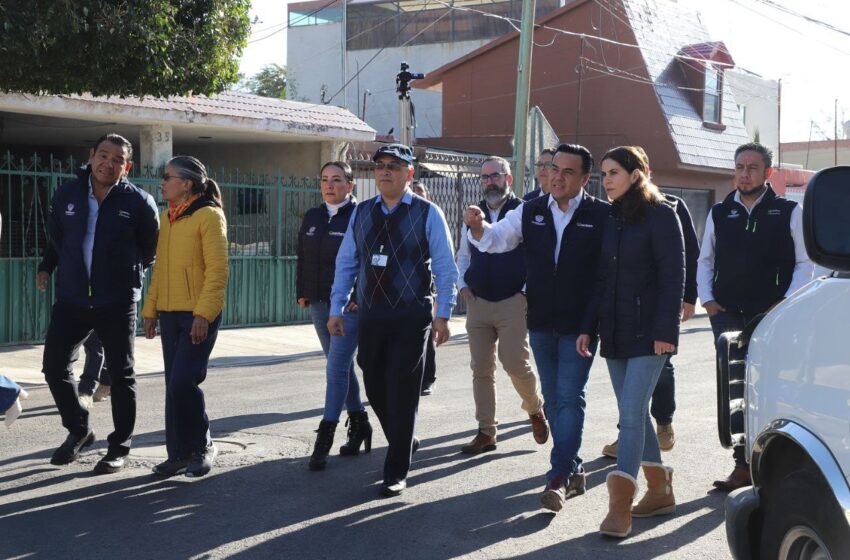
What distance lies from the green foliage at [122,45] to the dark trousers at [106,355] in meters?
4.37

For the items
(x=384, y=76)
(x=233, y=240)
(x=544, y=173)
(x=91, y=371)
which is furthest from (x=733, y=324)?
(x=384, y=76)

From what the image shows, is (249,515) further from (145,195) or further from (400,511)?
(145,195)

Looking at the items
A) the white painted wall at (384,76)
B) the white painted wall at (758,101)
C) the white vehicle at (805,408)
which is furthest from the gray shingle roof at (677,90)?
the white vehicle at (805,408)

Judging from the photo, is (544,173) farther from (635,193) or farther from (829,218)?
(829,218)

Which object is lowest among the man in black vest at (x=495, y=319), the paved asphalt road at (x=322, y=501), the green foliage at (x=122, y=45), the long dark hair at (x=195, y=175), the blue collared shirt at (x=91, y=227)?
the paved asphalt road at (x=322, y=501)

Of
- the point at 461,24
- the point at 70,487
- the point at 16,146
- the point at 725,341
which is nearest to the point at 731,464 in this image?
the point at 725,341

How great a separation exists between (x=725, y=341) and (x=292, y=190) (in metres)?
13.0

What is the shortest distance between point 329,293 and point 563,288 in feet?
7.02

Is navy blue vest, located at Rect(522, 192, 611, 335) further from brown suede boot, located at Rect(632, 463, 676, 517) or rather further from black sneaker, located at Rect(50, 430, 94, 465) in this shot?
black sneaker, located at Rect(50, 430, 94, 465)

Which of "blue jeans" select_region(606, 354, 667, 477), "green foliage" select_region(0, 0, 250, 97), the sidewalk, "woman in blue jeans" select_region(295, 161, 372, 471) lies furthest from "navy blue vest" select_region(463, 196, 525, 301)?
the sidewalk

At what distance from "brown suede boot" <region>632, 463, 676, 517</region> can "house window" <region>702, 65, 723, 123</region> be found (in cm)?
2417

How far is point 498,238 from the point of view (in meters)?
6.47

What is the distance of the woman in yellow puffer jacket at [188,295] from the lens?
660 cm

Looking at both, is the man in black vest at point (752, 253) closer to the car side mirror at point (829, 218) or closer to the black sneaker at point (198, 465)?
the black sneaker at point (198, 465)
